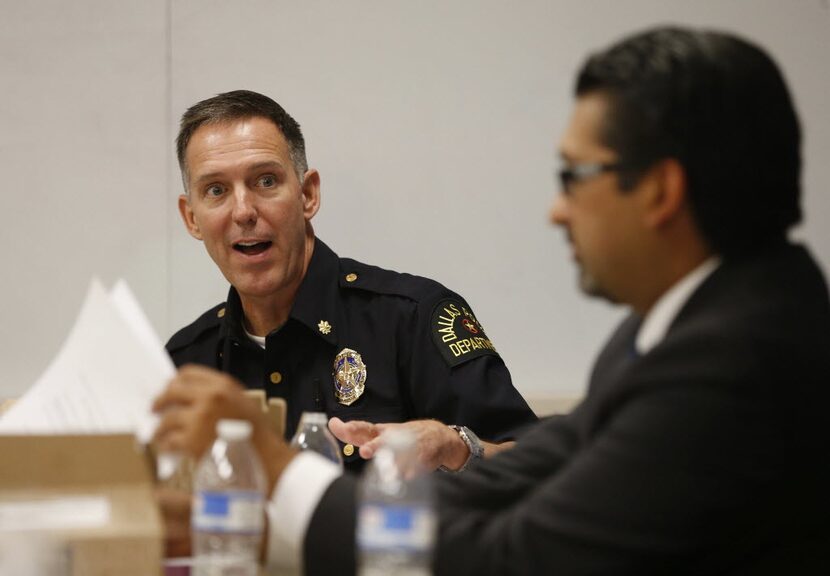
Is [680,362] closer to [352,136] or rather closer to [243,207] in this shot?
[243,207]

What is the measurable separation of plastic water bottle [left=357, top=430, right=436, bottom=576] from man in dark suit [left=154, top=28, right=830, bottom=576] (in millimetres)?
58

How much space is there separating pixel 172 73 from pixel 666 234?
240 centimetres

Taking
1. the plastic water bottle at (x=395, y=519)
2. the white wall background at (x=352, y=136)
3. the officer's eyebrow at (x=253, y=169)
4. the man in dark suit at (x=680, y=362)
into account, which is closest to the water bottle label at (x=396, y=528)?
the plastic water bottle at (x=395, y=519)

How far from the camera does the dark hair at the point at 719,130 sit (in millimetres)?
1300

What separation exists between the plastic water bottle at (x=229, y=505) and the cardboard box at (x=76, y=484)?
74 mm

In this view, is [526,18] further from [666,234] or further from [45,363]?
[666,234]

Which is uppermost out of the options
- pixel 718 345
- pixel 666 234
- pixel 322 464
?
pixel 666 234

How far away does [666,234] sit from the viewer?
1.36 metres

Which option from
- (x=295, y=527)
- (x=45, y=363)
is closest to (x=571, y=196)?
(x=295, y=527)

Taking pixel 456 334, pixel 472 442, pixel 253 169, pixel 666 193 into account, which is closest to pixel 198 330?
pixel 253 169

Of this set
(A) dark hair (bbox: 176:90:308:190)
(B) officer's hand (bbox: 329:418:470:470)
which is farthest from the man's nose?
(B) officer's hand (bbox: 329:418:470:470)

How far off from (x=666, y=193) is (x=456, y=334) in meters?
1.31

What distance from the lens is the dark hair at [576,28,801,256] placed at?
1300 millimetres

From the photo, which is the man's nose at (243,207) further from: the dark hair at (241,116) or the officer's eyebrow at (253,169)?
the dark hair at (241,116)
